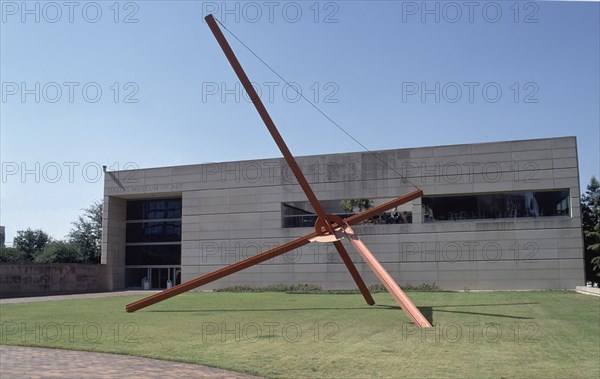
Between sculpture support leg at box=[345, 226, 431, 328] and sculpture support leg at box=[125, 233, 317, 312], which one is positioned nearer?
sculpture support leg at box=[345, 226, 431, 328]

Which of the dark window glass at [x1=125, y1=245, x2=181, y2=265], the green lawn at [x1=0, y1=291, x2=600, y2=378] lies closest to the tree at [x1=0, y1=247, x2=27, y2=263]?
the dark window glass at [x1=125, y1=245, x2=181, y2=265]

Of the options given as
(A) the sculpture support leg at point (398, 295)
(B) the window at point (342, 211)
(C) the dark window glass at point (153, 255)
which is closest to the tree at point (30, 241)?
(C) the dark window glass at point (153, 255)

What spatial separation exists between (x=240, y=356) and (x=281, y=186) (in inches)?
1073

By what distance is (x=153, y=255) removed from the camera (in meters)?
44.2

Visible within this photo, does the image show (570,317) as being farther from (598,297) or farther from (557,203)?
(557,203)

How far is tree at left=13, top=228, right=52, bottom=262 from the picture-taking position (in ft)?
202

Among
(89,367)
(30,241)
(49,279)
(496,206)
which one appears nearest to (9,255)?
(30,241)

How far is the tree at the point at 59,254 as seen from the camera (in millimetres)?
50812

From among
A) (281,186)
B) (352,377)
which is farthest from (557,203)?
(352,377)

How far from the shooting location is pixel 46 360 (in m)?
9.52

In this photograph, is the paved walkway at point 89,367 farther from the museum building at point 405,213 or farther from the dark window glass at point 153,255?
the dark window glass at point 153,255

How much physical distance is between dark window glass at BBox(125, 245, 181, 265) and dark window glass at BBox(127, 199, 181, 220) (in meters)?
2.41

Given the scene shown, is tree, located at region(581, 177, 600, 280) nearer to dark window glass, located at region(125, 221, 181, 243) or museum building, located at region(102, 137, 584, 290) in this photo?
museum building, located at region(102, 137, 584, 290)

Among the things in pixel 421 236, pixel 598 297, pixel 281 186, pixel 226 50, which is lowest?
pixel 598 297
